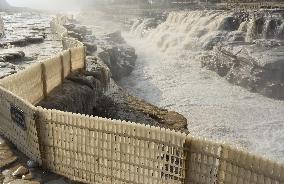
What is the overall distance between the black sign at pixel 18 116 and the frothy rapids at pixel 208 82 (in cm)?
1226

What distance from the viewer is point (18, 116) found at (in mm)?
7461

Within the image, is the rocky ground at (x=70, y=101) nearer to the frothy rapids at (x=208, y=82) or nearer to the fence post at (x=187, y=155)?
the fence post at (x=187, y=155)

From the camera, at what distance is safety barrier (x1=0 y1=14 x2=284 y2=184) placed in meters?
5.26

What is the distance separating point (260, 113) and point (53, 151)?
16790mm

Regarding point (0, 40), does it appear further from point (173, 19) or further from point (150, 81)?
point (173, 19)

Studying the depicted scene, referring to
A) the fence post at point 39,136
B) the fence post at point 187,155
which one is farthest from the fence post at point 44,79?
the fence post at point 187,155

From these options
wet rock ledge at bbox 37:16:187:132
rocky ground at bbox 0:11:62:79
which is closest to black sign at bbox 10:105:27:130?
wet rock ledge at bbox 37:16:187:132

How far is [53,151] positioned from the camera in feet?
23.0

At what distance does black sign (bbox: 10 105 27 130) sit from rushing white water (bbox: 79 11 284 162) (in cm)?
1221

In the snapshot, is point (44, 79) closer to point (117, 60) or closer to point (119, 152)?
point (119, 152)

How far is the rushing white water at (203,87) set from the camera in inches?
731

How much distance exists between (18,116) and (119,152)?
2.59m

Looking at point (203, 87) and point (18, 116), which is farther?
point (203, 87)

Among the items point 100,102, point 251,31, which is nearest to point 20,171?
point 100,102
